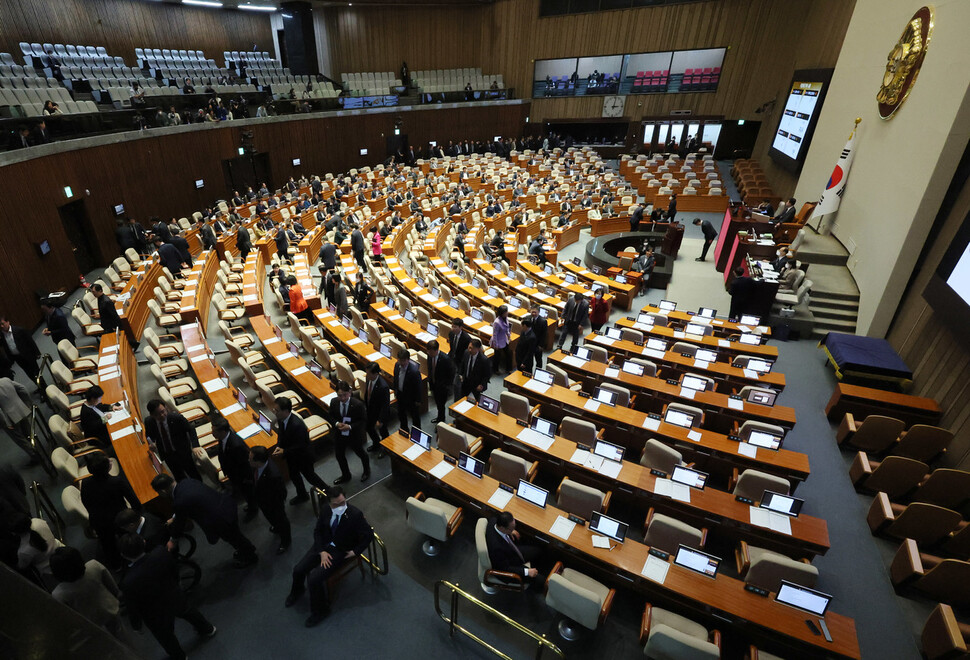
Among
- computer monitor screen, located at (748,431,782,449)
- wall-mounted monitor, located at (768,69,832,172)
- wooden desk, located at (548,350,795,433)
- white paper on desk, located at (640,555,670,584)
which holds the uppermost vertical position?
wall-mounted monitor, located at (768,69,832,172)

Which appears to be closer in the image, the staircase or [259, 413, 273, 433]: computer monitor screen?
[259, 413, 273, 433]: computer monitor screen

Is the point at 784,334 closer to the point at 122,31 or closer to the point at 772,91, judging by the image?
the point at 772,91

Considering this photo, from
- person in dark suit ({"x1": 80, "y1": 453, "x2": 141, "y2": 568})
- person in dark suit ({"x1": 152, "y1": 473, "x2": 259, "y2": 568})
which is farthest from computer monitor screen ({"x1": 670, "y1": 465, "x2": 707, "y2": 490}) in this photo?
person in dark suit ({"x1": 80, "y1": 453, "x2": 141, "y2": 568})

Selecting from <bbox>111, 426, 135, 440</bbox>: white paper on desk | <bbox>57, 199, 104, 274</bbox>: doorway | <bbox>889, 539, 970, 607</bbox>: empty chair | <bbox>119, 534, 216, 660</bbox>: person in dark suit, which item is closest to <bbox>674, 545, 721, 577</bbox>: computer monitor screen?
<bbox>889, 539, 970, 607</bbox>: empty chair

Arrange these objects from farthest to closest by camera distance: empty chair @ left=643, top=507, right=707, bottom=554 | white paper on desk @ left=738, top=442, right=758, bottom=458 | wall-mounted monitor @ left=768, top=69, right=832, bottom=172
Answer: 1. wall-mounted monitor @ left=768, top=69, right=832, bottom=172
2. white paper on desk @ left=738, top=442, right=758, bottom=458
3. empty chair @ left=643, top=507, right=707, bottom=554

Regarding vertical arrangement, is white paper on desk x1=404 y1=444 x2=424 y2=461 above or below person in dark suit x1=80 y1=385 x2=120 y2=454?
below

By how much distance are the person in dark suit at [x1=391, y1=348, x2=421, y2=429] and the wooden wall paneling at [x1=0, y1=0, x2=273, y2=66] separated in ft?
68.9

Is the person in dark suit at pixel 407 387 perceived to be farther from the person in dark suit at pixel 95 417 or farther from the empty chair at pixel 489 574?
the person in dark suit at pixel 95 417

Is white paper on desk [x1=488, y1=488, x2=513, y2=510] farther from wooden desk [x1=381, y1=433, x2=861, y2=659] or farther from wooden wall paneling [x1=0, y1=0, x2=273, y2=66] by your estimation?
wooden wall paneling [x1=0, y1=0, x2=273, y2=66]

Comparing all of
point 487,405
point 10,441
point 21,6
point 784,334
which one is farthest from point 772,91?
point 21,6

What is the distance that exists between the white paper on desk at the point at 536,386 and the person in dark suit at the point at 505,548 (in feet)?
9.91

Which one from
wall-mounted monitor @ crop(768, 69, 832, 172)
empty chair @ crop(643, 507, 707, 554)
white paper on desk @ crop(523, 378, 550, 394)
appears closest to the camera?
empty chair @ crop(643, 507, 707, 554)

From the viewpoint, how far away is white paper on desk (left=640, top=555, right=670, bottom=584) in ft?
14.1

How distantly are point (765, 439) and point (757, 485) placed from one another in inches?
39.3
